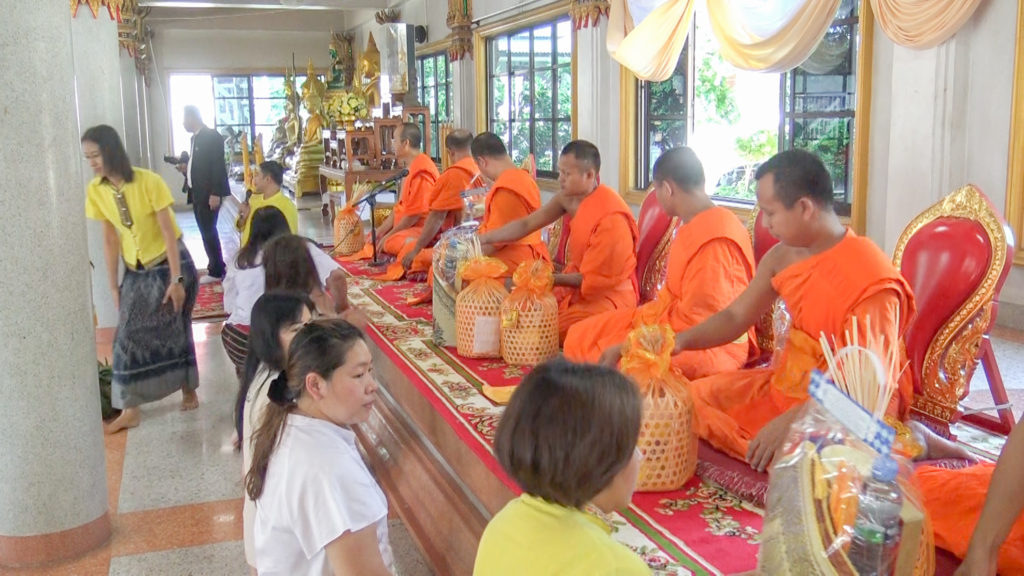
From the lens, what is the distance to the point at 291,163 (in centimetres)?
1633

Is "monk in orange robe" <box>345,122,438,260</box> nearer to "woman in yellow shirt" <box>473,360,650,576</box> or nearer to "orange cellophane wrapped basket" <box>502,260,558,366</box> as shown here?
"orange cellophane wrapped basket" <box>502,260,558,366</box>

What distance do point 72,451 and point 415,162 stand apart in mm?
3998

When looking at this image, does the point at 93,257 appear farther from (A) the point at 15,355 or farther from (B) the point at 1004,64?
(B) the point at 1004,64

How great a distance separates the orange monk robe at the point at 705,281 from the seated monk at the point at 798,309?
0.37 meters

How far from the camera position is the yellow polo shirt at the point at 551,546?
129 cm

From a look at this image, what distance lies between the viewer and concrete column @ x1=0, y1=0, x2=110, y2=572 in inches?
111

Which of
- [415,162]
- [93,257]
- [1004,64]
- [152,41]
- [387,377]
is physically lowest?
[387,377]

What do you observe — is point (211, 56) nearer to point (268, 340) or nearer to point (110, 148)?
point (110, 148)

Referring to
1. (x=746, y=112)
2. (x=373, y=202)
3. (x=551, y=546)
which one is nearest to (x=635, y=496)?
(x=551, y=546)

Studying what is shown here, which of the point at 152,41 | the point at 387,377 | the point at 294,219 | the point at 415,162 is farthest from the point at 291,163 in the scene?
the point at 387,377

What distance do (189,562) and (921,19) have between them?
169 inches

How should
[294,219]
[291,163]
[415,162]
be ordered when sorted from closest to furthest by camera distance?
1. [294,219]
2. [415,162]
3. [291,163]

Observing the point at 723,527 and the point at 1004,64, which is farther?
the point at 1004,64

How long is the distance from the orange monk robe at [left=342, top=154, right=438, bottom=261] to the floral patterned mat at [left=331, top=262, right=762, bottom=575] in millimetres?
1592
